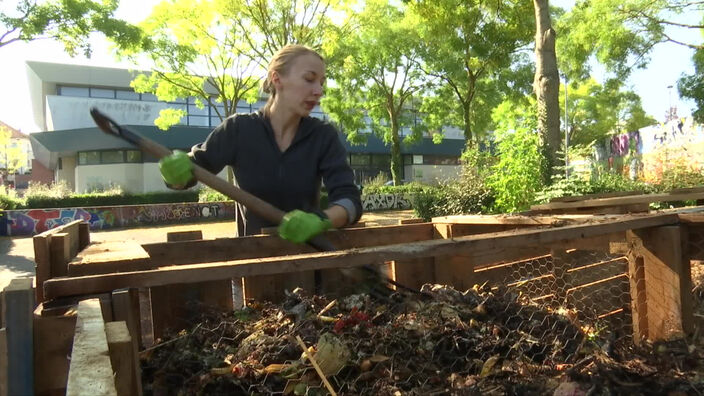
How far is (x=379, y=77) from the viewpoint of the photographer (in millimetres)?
26938

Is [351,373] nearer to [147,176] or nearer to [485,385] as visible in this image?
[485,385]

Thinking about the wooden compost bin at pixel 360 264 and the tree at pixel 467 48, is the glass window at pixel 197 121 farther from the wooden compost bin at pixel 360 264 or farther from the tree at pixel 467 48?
the wooden compost bin at pixel 360 264

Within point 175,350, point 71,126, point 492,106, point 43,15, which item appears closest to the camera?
point 175,350

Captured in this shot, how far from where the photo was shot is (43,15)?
14.3 m

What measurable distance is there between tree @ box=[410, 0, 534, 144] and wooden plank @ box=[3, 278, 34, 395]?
13522 mm

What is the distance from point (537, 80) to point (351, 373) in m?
8.93

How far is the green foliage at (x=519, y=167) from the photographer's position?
29.6 ft

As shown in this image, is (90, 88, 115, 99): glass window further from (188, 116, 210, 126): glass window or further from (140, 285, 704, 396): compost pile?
(140, 285, 704, 396): compost pile

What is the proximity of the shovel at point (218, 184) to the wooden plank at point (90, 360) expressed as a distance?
886mm

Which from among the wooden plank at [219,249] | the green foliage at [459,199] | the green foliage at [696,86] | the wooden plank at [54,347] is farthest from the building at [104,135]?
the wooden plank at [54,347]

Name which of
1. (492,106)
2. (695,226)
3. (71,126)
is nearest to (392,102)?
(492,106)

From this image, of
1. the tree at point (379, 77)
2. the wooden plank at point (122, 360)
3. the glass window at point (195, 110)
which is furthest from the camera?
the glass window at point (195, 110)

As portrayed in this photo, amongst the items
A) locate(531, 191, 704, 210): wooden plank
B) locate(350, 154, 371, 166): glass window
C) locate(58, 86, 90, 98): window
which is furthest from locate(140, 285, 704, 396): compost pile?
locate(58, 86, 90, 98): window

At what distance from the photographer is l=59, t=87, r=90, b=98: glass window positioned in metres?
35.7
